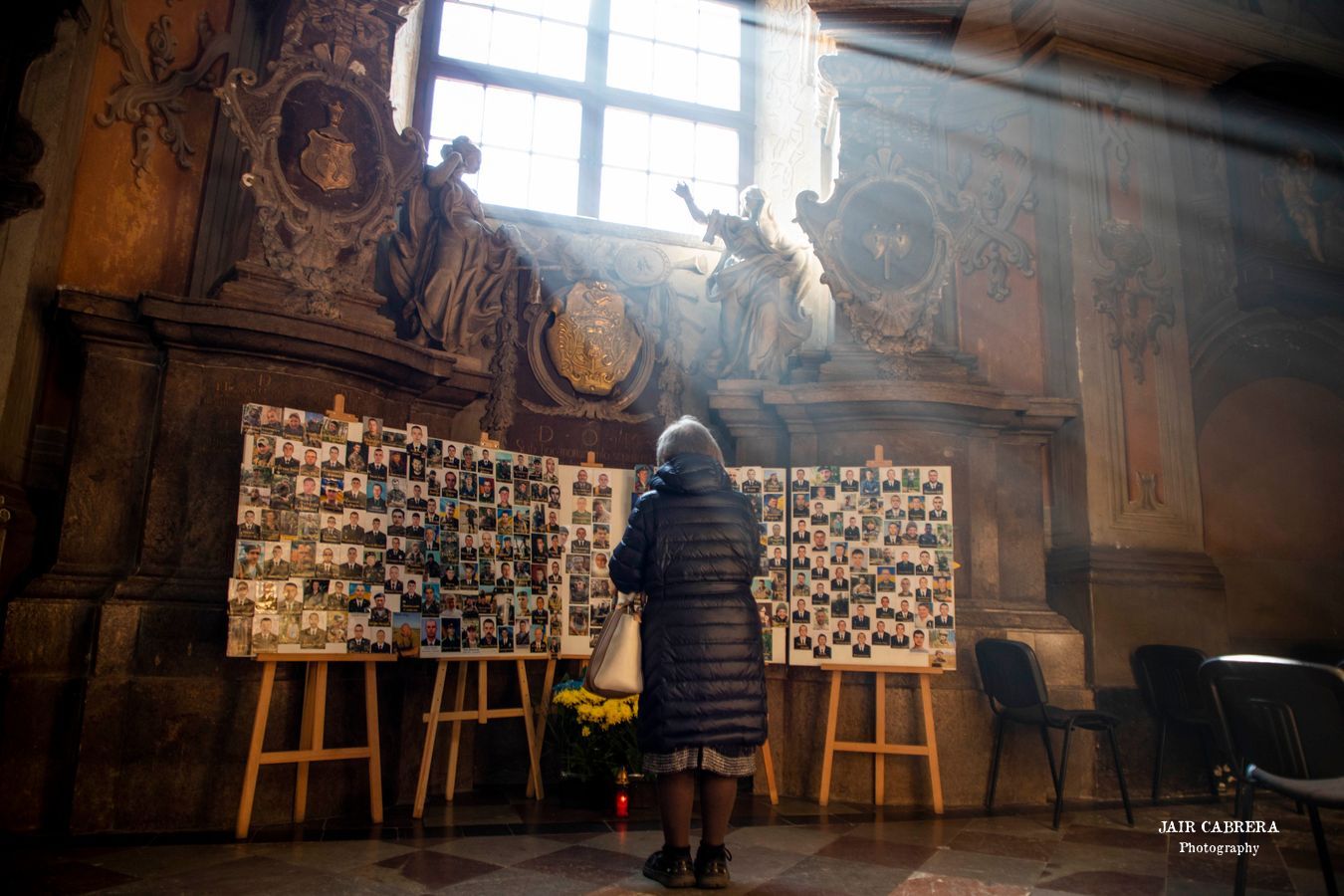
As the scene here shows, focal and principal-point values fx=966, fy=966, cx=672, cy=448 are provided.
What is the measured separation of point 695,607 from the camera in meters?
3.29

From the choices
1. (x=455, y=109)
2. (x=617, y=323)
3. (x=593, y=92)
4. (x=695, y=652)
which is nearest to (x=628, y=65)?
(x=593, y=92)

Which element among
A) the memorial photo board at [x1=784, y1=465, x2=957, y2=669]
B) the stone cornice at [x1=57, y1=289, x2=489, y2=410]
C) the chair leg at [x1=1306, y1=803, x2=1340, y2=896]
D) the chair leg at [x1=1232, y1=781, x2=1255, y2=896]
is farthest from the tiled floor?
the stone cornice at [x1=57, y1=289, x2=489, y2=410]

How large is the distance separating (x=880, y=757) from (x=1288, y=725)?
2542mm

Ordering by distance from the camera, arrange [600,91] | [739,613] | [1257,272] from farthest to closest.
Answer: [600,91] < [1257,272] < [739,613]

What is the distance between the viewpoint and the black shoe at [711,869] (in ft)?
10.7

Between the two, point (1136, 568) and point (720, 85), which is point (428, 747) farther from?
point (720, 85)

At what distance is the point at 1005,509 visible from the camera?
6.05m

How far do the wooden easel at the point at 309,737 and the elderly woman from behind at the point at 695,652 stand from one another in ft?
5.18

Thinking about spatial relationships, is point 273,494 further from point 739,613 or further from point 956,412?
point 956,412

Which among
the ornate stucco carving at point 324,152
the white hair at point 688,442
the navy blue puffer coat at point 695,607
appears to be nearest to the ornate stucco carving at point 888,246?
the ornate stucco carving at point 324,152

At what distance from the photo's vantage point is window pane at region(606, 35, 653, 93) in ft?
26.1

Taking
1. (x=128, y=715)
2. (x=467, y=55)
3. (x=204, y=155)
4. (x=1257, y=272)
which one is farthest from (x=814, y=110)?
(x=128, y=715)

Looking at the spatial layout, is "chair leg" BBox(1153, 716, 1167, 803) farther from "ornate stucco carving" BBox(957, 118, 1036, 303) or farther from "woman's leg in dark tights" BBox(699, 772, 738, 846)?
"woman's leg in dark tights" BBox(699, 772, 738, 846)

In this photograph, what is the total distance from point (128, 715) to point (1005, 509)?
4.89 meters
